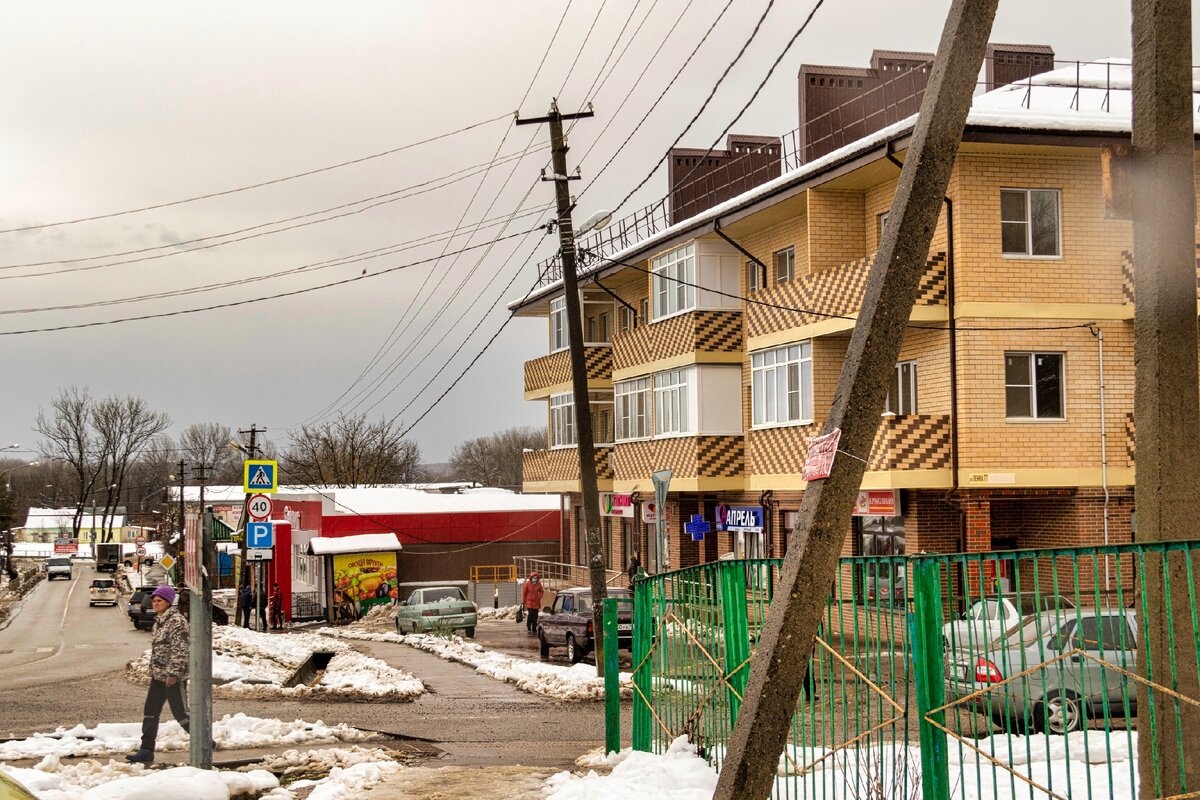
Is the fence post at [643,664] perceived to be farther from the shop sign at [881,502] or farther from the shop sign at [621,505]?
the shop sign at [621,505]

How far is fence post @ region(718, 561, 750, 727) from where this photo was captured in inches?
346

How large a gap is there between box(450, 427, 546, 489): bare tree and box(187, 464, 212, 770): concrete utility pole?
139784 mm

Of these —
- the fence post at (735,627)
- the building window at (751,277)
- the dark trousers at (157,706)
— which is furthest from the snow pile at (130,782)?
the building window at (751,277)

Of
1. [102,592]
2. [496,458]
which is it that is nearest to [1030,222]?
[102,592]

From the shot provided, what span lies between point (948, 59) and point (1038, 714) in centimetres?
850

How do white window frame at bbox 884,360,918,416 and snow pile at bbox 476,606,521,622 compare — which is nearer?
white window frame at bbox 884,360,918,416

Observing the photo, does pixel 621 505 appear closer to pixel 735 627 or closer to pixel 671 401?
pixel 671 401

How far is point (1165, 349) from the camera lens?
6.80 metres

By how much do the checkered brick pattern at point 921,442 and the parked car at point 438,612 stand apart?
13.6m

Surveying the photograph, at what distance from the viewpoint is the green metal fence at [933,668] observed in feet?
20.2

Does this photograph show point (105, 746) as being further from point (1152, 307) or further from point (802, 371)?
point (802, 371)

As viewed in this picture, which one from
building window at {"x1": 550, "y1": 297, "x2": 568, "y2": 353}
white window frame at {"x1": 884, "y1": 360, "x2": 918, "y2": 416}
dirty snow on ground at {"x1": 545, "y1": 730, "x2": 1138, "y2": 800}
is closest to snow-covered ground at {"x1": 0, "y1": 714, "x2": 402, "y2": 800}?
dirty snow on ground at {"x1": 545, "y1": 730, "x2": 1138, "y2": 800}

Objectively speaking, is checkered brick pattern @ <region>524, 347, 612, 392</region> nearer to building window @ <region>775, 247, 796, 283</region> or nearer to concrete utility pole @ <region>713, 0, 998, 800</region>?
building window @ <region>775, 247, 796, 283</region>

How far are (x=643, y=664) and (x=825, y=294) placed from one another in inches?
643
